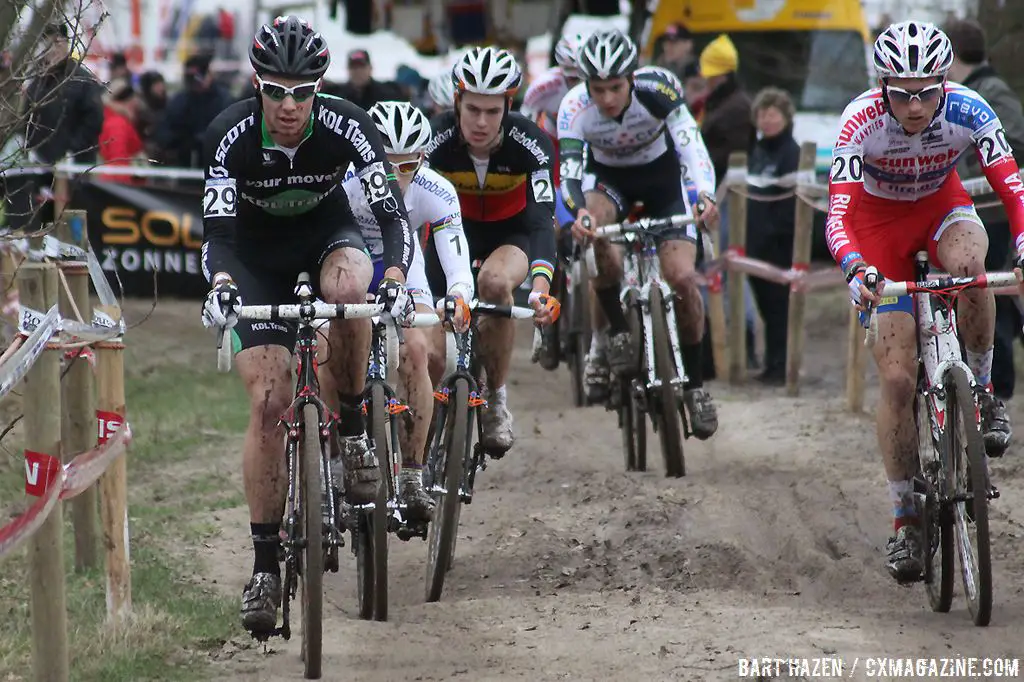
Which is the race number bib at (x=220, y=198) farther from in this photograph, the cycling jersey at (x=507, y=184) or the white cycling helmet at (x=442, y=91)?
the white cycling helmet at (x=442, y=91)

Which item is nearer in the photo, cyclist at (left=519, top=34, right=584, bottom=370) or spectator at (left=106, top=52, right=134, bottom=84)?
cyclist at (left=519, top=34, right=584, bottom=370)

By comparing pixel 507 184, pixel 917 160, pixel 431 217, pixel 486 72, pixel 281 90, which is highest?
pixel 486 72

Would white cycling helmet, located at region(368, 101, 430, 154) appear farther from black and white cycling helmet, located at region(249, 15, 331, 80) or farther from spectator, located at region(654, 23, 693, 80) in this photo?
spectator, located at region(654, 23, 693, 80)

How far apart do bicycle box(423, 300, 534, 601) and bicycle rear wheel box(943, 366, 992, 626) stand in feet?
6.63

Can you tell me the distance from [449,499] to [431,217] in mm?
1400

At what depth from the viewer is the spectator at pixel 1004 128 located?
10.2 metres

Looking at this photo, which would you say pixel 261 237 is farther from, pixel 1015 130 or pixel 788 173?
pixel 788 173

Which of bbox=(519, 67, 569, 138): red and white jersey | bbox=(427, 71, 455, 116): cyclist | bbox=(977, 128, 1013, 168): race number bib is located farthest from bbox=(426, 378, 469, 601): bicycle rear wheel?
bbox=(519, 67, 569, 138): red and white jersey

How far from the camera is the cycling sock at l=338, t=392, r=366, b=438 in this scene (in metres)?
6.64

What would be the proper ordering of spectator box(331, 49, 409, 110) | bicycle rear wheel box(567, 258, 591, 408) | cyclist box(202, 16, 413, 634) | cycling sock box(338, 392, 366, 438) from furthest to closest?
spectator box(331, 49, 409, 110) < bicycle rear wheel box(567, 258, 591, 408) < cycling sock box(338, 392, 366, 438) < cyclist box(202, 16, 413, 634)

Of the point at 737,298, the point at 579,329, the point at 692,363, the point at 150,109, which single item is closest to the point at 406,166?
the point at 692,363

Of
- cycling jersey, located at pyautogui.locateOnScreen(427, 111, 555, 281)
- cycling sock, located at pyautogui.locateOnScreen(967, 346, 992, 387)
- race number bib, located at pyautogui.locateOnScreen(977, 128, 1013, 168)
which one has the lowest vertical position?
cycling sock, located at pyautogui.locateOnScreen(967, 346, 992, 387)

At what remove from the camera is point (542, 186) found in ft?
26.4

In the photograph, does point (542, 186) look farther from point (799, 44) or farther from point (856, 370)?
point (799, 44)
